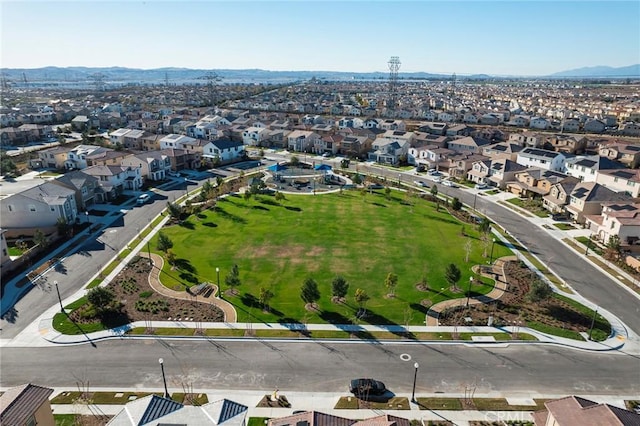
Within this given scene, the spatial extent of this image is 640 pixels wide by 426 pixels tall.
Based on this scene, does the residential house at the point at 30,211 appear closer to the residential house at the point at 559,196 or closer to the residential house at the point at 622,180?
the residential house at the point at 559,196

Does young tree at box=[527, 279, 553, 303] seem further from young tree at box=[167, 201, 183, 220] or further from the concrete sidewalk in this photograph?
young tree at box=[167, 201, 183, 220]

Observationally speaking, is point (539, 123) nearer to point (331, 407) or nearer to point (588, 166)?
point (588, 166)

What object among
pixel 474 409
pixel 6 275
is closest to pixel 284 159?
pixel 6 275

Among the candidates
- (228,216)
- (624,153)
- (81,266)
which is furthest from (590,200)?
(81,266)

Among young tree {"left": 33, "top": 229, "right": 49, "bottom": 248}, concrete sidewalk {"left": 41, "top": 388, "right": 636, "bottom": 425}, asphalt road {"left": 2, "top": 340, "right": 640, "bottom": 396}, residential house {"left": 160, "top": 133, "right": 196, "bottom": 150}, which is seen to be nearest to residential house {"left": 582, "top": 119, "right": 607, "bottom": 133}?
asphalt road {"left": 2, "top": 340, "right": 640, "bottom": 396}

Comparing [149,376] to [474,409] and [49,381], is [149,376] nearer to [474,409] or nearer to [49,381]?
[49,381]
